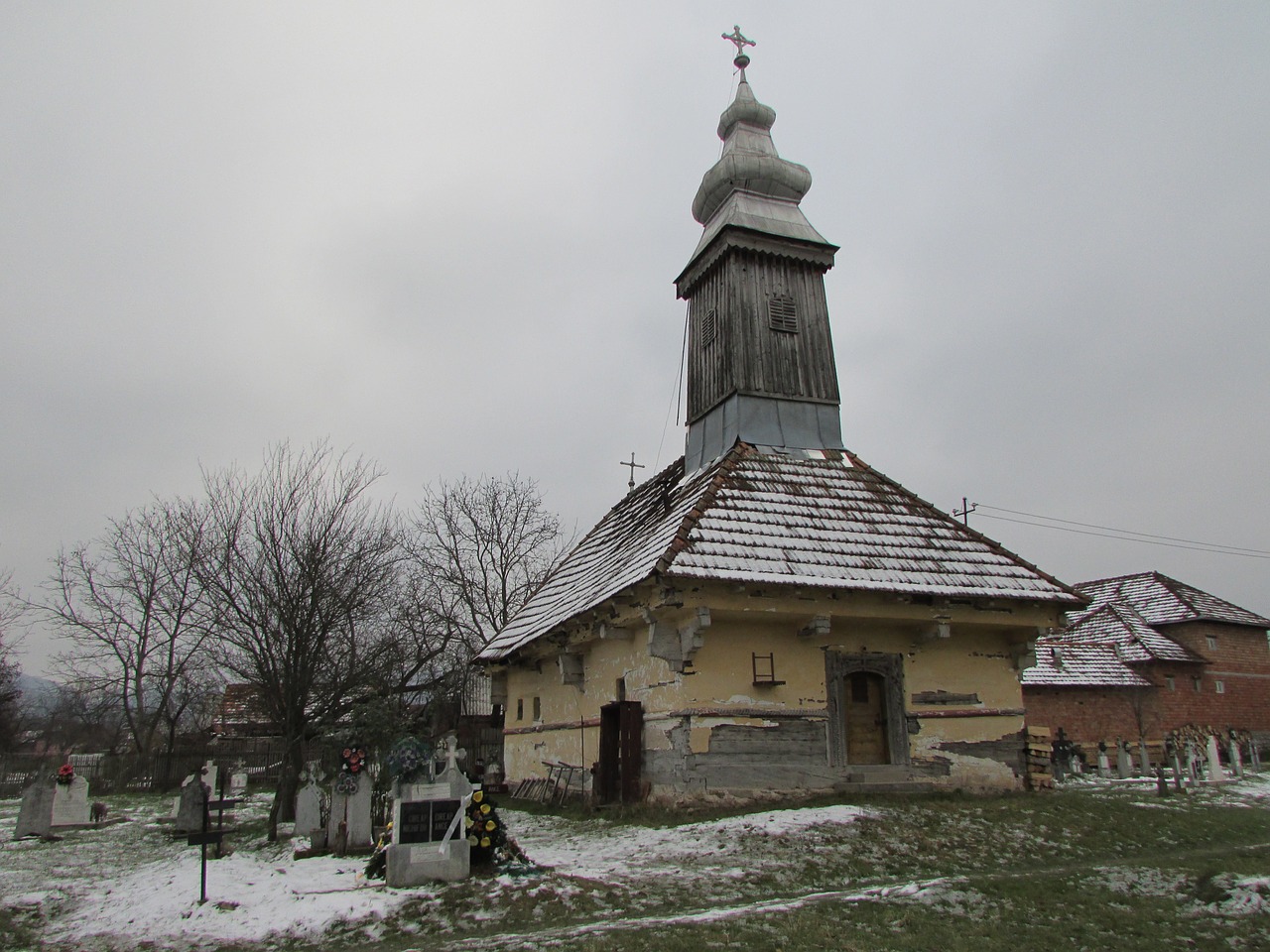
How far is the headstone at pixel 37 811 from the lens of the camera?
46.0 feet

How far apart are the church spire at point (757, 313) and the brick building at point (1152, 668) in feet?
47.3

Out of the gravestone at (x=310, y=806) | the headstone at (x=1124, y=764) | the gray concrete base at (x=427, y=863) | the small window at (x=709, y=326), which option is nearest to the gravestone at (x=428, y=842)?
the gray concrete base at (x=427, y=863)

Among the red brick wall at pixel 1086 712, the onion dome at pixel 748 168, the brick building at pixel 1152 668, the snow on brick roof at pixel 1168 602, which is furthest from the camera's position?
the snow on brick roof at pixel 1168 602

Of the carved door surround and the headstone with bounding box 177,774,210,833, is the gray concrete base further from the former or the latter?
the headstone with bounding box 177,774,210,833

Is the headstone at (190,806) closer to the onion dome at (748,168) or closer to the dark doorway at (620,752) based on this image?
the dark doorway at (620,752)

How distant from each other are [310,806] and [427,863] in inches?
150

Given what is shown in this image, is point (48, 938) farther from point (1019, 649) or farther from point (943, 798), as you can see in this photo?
point (1019, 649)

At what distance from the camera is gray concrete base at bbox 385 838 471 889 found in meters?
8.09

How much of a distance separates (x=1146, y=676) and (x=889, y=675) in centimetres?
1996

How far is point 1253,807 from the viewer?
44.3ft

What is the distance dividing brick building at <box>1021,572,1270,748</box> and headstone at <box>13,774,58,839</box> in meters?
23.0

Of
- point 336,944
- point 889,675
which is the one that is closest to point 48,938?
point 336,944

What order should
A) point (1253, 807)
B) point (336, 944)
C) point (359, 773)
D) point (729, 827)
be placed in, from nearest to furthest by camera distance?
point (336, 944) < point (729, 827) < point (359, 773) < point (1253, 807)

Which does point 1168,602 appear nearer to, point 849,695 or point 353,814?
point 849,695
